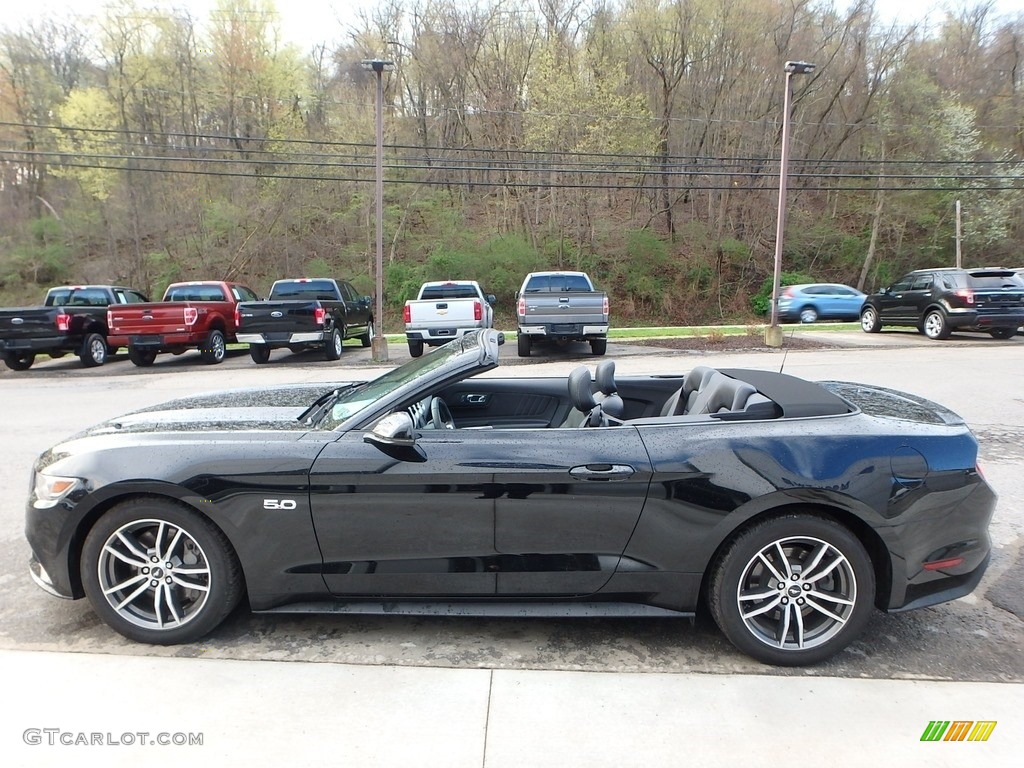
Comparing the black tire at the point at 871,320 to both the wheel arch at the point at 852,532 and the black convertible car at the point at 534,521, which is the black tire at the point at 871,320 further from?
the wheel arch at the point at 852,532

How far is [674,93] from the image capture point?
110 ft

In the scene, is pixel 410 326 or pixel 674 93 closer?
pixel 410 326

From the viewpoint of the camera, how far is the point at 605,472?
109 inches

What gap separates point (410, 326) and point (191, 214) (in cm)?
2472

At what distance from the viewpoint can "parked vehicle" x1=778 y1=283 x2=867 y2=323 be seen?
25.8 metres

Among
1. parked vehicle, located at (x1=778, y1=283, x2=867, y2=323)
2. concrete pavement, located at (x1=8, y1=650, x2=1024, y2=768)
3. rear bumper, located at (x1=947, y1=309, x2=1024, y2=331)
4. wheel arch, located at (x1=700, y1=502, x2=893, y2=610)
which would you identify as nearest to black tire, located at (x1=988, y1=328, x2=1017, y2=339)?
rear bumper, located at (x1=947, y1=309, x2=1024, y2=331)

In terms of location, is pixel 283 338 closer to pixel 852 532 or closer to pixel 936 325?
pixel 852 532

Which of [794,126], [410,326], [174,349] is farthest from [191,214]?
[794,126]

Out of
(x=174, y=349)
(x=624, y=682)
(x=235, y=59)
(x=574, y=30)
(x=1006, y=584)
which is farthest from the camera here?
(x=235, y=59)

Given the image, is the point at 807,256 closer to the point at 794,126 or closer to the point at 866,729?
→ the point at 794,126

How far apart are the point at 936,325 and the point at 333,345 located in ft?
52.2

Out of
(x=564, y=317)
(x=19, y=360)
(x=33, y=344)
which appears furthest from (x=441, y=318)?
(x=19, y=360)

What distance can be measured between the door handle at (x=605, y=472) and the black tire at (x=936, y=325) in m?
17.6

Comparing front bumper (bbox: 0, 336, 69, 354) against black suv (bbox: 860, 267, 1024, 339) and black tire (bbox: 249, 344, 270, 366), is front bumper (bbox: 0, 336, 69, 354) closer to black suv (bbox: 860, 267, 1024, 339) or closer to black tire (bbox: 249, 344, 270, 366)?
black tire (bbox: 249, 344, 270, 366)
